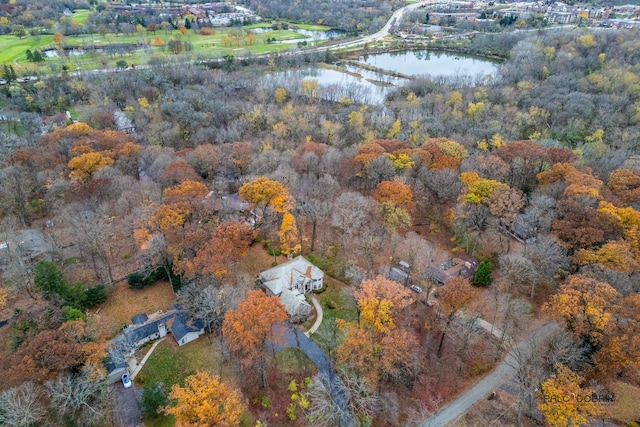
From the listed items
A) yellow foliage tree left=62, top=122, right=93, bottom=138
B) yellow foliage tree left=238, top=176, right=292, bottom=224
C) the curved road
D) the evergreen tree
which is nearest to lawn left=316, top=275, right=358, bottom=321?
yellow foliage tree left=238, top=176, right=292, bottom=224

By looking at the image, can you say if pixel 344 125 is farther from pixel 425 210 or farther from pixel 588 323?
pixel 588 323

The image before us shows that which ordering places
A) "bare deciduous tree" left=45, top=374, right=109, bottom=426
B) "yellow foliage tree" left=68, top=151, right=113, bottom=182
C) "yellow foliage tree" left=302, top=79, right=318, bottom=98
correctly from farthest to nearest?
"yellow foliage tree" left=302, top=79, right=318, bottom=98
"yellow foliage tree" left=68, top=151, right=113, bottom=182
"bare deciduous tree" left=45, top=374, right=109, bottom=426

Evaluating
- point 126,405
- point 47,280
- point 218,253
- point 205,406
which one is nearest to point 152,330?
point 126,405

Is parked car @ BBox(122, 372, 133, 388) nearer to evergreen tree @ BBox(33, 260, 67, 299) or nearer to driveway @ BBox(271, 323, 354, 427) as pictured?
evergreen tree @ BBox(33, 260, 67, 299)

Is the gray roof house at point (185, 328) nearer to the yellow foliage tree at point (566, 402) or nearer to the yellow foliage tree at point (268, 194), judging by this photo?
the yellow foliage tree at point (268, 194)

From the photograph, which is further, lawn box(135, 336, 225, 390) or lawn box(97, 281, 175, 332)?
lawn box(97, 281, 175, 332)

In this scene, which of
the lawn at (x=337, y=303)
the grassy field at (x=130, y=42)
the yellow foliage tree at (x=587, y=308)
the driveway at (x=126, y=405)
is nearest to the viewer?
the driveway at (x=126, y=405)

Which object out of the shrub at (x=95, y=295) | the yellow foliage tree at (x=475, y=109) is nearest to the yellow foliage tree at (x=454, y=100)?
the yellow foliage tree at (x=475, y=109)
